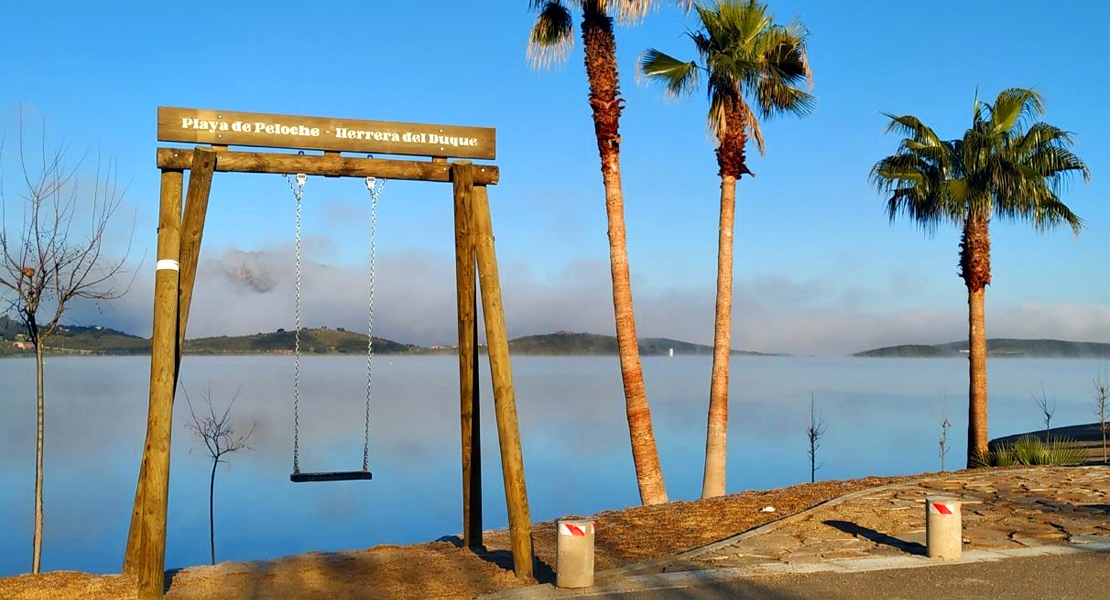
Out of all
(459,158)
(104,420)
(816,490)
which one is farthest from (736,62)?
(104,420)

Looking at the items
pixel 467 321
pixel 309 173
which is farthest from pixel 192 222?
pixel 467 321

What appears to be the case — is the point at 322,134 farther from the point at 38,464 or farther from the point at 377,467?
the point at 377,467

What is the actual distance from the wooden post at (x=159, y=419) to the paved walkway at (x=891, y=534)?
314cm

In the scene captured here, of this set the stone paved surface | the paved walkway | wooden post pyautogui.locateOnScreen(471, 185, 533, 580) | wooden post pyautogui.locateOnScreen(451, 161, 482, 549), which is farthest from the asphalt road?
wooden post pyautogui.locateOnScreen(451, 161, 482, 549)

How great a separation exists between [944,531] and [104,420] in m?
85.2

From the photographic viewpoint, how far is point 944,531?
9.35 meters

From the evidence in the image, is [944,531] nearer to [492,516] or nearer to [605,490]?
[492,516]

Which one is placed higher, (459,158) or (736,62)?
(736,62)

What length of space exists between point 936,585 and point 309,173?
7000 millimetres

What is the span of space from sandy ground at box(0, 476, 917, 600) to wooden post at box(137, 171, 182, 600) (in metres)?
0.45

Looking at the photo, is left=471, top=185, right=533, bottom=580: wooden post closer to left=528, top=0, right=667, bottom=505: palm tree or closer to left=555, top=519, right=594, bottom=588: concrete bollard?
left=555, top=519, right=594, bottom=588: concrete bollard

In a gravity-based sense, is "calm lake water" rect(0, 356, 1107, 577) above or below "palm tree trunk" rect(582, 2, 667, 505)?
below

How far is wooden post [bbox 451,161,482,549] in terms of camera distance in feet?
32.9

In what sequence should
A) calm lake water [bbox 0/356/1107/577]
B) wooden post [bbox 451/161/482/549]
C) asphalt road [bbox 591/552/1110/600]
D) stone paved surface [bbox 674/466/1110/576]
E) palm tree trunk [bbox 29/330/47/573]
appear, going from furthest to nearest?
1. calm lake water [bbox 0/356/1107/577]
2. palm tree trunk [bbox 29/330/47/573]
3. wooden post [bbox 451/161/482/549]
4. stone paved surface [bbox 674/466/1110/576]
5. asphalt road [bbox 591/552/1110/600]
